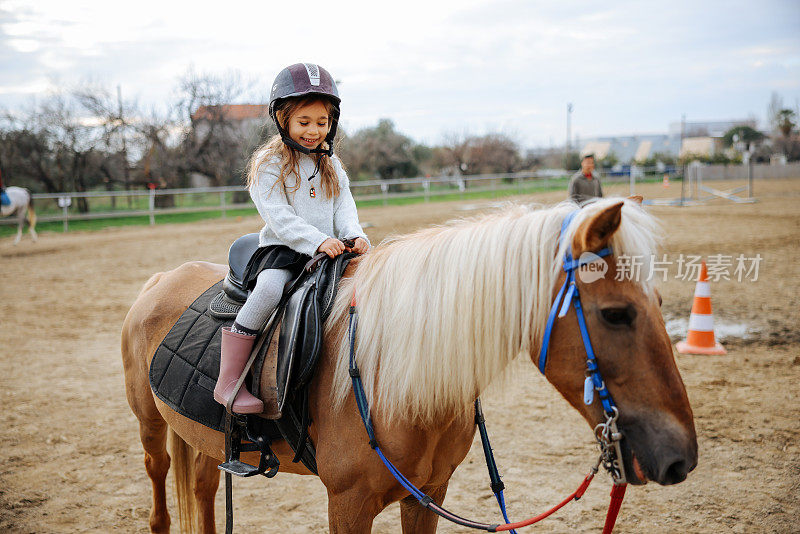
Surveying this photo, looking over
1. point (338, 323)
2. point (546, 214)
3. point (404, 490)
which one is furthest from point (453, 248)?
point (404, 490)

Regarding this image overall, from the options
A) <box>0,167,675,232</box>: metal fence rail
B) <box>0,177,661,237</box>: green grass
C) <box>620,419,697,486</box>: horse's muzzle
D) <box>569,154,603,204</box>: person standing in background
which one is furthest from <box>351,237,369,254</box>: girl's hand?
<box>0,177,661,237</box>: green grass

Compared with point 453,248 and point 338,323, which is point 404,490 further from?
point 453,248

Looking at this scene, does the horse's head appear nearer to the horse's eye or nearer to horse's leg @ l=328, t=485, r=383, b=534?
the horse's eye

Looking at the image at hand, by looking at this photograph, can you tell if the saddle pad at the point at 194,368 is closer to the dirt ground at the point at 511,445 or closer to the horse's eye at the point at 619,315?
the dirt ground at the point at 511,445

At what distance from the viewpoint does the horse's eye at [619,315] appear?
137cm

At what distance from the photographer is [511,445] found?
3.88 metres

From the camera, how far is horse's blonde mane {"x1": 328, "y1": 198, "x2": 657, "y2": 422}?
1474 millimetres

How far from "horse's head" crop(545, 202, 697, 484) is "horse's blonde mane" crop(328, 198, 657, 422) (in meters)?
0.09

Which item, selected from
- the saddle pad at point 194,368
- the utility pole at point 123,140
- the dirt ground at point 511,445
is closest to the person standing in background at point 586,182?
the dirt ground at point 511,445

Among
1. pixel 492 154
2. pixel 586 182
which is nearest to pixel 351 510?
pixel 586 182

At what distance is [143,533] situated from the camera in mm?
3014

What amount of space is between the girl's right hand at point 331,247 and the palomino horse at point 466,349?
0.36 feet

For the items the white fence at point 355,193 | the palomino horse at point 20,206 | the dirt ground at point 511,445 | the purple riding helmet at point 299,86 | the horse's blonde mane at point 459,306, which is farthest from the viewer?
the white fence at point 355,193

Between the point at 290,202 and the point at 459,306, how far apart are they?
87cm
